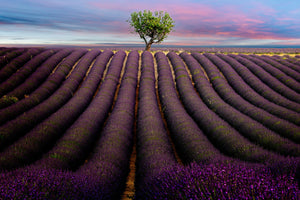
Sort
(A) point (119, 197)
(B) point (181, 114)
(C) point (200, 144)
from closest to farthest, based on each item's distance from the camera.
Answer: (A) point (119, 197)
(C) point (200, 144)
(B) point (181, 114)

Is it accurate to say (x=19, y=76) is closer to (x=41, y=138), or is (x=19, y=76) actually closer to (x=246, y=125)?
(x=41, y=138)

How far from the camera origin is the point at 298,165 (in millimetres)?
2418

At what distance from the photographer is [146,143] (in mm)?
5191

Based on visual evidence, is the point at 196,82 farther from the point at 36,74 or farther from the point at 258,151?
the point at 36,74

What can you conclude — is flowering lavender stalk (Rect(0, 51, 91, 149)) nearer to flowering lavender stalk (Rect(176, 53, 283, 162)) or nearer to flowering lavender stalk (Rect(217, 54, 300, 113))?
flowering lavender stalk (Rect(176, 53, 283, 162))

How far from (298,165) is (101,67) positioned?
1472 centimetres

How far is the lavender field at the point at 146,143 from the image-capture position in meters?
2.16

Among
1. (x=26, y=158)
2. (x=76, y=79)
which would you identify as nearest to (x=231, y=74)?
(x=76, y=79)

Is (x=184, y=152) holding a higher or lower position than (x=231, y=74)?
lower

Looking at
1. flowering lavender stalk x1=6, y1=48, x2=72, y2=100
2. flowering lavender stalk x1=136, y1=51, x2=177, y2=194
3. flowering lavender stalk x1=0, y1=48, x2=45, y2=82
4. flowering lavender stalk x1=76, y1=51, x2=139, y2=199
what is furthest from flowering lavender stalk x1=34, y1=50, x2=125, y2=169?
flowering lavender stalk x1=0, y1=48, x2=45, y2=82

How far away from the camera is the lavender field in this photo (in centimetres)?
216

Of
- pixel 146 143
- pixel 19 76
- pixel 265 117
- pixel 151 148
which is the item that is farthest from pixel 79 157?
pixel 19 76

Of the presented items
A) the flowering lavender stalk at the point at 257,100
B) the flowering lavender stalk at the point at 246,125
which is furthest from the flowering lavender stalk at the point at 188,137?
the flowering lavender stalk at the point at 257,100

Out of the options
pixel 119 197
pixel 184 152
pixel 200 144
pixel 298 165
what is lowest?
pixel 119 197
